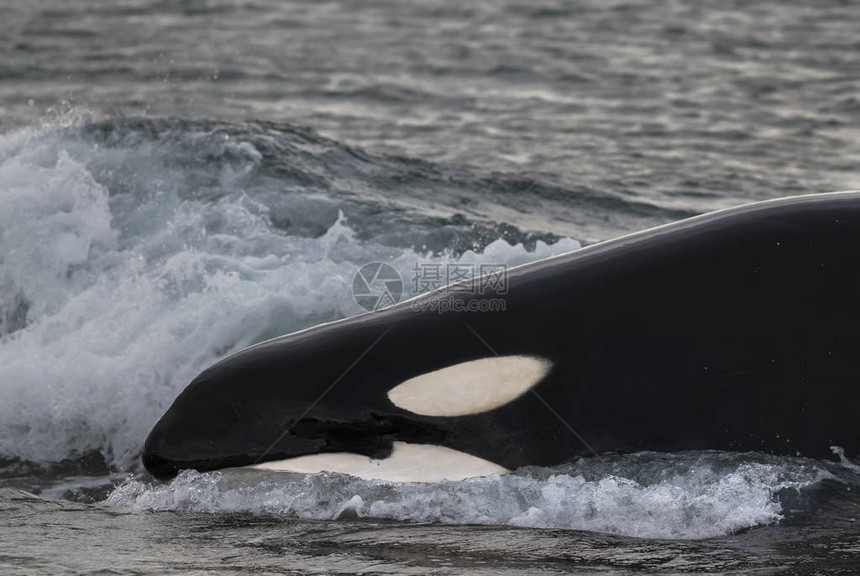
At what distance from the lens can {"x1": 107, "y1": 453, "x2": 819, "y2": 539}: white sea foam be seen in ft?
24.2

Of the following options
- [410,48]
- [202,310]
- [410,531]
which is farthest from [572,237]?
[410,48]

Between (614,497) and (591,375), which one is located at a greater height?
(591,375)

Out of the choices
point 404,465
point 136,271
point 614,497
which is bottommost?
point 614,497

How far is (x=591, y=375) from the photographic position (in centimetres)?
749

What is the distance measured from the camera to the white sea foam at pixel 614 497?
7.36 metres

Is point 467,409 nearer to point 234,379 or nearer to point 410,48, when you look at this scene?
point 234,379

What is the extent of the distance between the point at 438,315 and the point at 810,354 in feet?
7.79

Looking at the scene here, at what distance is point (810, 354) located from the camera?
7.46m
